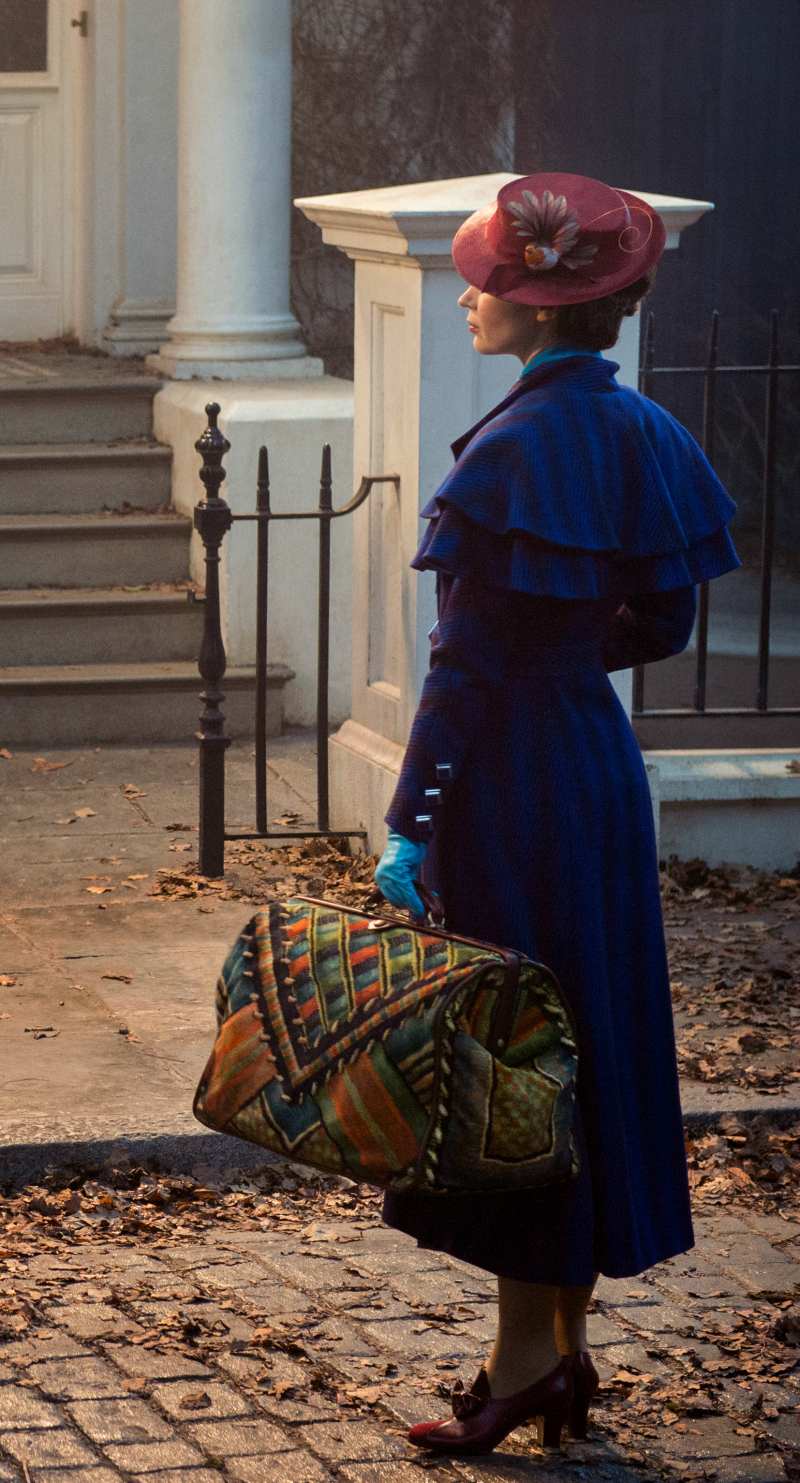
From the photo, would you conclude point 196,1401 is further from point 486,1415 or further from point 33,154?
point 33,154

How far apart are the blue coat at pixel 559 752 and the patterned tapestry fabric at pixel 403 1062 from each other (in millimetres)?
163

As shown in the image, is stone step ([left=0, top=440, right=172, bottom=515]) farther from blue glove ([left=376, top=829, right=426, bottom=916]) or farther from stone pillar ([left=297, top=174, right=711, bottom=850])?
blue glove ([left=376, top=829, right=426, bottom=916])

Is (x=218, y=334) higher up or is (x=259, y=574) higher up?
(x=218, y=334)

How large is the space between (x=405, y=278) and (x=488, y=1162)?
3503 millimetres

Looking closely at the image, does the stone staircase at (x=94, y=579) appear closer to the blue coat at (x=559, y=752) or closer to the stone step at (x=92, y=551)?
the stone step at (x=92, y=551)

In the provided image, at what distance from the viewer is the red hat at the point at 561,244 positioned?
9.24 ft

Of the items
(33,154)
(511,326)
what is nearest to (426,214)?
(511,326)

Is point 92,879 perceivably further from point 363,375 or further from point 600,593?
point 600,593

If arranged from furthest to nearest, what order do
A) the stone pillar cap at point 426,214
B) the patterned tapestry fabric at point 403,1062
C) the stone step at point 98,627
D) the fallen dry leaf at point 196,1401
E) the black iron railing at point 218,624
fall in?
the stone step at point 98,627
the black iron railing at point 218,624
the stone pillar cap at point 426,214
the fallen dry leaf at point 196,1401
the patterned tapestry fabric at point 403,1062

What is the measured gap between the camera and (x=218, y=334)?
847cm

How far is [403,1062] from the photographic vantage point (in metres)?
2.65

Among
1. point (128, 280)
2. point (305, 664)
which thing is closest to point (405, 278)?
point (305, 664)

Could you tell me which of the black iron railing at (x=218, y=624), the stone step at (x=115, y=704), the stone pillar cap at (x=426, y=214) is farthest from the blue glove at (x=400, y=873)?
the stone step at (x=115, y=704)

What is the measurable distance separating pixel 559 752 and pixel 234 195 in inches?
236
